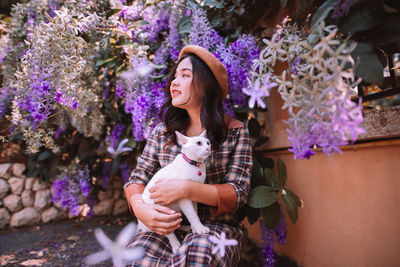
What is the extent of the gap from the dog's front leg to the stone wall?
7.91 feet

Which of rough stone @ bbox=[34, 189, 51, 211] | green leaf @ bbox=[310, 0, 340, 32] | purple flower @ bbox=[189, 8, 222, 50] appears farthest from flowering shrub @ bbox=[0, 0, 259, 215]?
green leaf @ bbox=[310, 0, 340, 32]

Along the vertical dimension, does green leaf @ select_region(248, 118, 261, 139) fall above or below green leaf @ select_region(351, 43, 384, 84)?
below

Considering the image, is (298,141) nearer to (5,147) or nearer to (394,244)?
(394,244)

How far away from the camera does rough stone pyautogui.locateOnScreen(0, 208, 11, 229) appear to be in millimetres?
2480

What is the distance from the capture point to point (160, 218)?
0.97 meters

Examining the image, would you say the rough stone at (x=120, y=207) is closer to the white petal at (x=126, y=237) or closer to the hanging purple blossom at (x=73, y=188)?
the hanging purple blossom at (x=73, y=188)

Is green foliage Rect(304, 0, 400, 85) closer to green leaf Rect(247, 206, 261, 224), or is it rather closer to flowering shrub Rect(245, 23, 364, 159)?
flowering shrub Rect(245, 23, 364, 159)

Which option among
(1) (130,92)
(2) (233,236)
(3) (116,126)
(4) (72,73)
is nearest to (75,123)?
(3) (116,126)

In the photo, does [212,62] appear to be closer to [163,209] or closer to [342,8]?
[342,8]

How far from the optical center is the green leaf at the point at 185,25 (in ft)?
5.60

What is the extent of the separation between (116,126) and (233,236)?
63.9 inches

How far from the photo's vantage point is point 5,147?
2.66 m

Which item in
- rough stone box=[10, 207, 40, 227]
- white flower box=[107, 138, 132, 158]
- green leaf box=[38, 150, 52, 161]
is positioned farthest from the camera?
rough stone box=[10, 207, 40, 227]

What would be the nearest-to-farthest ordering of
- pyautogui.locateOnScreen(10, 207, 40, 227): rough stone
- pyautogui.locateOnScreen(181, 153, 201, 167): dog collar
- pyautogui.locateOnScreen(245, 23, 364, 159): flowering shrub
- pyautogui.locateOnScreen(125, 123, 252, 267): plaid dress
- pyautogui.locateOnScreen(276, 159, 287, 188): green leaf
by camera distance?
pyautogui.locateOnScreen(245, 23, 364, 159): flowering shrub → pyautogui.locateOnScreen(125, 123, 252, 267): plaid dress → pyautogui.locateOnScreen(181, 153, 201, 167): dog collar → pyautogui.locateOnScreen(276, 159, 287, 188): green leaf → pyautogui.locateOnScreen(10, 207, 40, 227): rough stone
